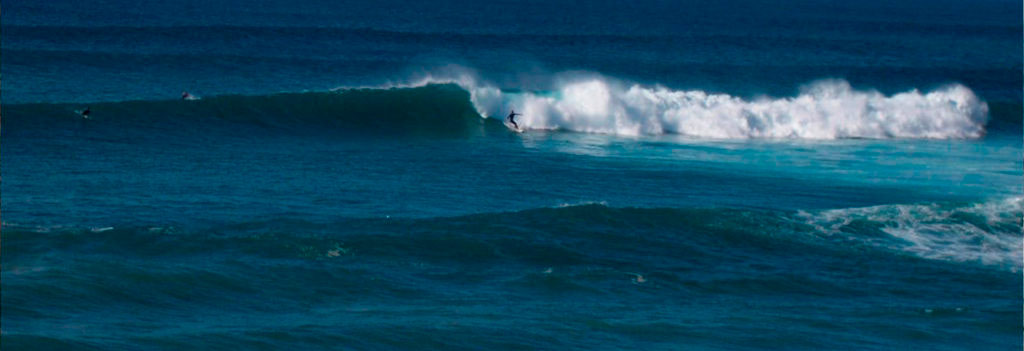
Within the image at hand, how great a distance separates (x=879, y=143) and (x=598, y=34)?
3128cm

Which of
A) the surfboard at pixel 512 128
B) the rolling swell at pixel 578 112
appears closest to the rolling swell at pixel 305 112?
the rolling swell at pixel 578 112

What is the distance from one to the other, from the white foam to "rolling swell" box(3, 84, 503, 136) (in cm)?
1244

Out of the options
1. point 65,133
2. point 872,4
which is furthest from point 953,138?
point 872,4

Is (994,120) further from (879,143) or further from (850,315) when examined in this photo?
(850,315)

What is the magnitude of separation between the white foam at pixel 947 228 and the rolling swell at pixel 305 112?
12441 millimetres

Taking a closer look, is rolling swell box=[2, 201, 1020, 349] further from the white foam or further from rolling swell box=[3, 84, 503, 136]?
rolling swell box=[3, 84, 503, 136]

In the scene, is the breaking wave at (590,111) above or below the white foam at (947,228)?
above

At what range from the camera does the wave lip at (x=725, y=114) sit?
113 feet

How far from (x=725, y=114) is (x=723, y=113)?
86 mm

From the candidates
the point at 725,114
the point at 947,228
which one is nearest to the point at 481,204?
the point at 947,228

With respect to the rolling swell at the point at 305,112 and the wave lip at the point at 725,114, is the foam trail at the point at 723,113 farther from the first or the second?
the rolling swell at the point at 305,112

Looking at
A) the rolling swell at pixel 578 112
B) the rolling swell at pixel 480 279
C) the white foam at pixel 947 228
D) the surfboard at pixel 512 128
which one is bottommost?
the rolling swell at pixel 480 279

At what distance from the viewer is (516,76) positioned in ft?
144

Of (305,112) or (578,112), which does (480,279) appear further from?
(578,112)
